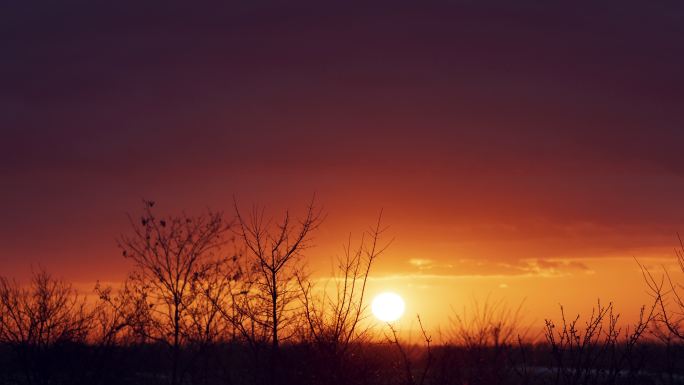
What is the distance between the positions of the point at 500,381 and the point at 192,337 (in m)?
17.6

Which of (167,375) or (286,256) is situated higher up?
(286,256)

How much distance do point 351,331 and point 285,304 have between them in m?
5.94

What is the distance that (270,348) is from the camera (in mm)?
22641

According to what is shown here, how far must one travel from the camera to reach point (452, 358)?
54.5 ft

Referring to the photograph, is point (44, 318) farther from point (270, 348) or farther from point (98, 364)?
point (270, 348)

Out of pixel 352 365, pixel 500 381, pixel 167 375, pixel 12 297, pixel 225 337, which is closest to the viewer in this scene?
pixel 500 381

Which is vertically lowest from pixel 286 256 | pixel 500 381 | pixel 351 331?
pixel 500 381

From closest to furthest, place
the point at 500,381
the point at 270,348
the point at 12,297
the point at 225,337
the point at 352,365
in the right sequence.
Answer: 1. the point at 500,381
2. the point at 352,365
3. the point at 270,348
4. the point at 225,337
5. the point at 12,297

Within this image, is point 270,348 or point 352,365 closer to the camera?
point 352,365

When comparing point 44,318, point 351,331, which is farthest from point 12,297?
point 351,331

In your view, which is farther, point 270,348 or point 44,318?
point 44,318

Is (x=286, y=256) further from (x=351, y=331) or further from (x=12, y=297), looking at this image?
(x=12, y=297)

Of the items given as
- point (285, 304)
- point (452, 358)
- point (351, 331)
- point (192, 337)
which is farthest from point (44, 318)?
point (452, 358)

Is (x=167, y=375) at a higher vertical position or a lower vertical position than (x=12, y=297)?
lower
